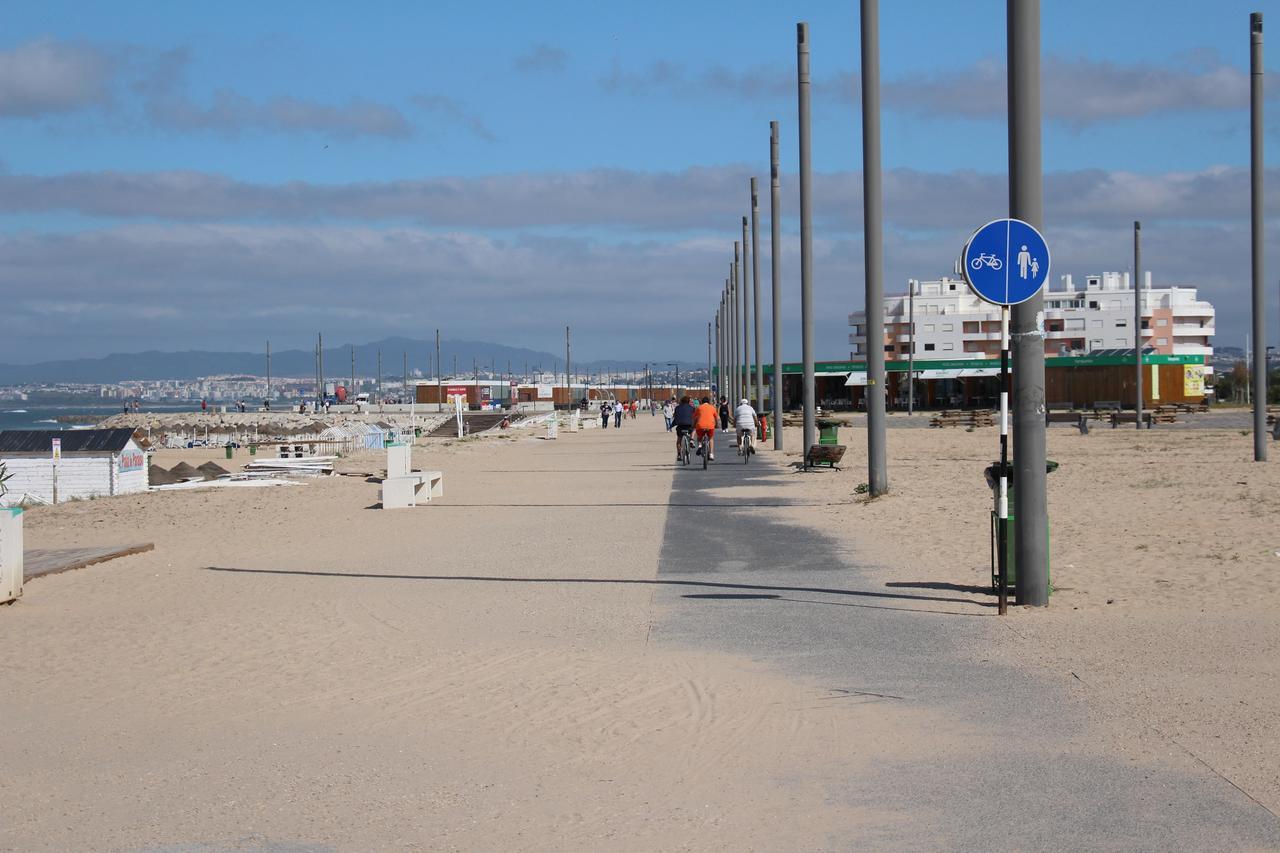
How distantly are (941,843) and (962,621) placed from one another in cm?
516

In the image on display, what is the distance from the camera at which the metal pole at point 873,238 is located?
21.4 m

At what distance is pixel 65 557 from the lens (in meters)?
15.2

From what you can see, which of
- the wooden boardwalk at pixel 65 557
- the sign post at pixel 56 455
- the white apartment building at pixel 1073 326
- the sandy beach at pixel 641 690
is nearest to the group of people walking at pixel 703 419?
the sign post at pixel 56 455

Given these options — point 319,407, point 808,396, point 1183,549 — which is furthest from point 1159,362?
point 319,407

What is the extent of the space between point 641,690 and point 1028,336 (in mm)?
4374

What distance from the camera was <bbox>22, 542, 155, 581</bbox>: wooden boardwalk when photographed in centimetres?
1426

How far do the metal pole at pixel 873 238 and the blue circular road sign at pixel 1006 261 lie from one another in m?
11.2

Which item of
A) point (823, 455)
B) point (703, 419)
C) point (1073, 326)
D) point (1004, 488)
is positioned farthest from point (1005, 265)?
point (1073, 326)

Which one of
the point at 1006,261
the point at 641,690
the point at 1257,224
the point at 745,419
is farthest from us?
the point at 745,419

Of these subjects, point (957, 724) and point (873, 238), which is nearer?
point (957, 724)

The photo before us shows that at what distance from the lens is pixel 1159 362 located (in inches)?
3612

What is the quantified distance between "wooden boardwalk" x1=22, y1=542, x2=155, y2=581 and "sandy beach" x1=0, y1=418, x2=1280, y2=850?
0.31 m

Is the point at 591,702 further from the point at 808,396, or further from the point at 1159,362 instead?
the point at 1159,362

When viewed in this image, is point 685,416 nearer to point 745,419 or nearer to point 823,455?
point 745,419
